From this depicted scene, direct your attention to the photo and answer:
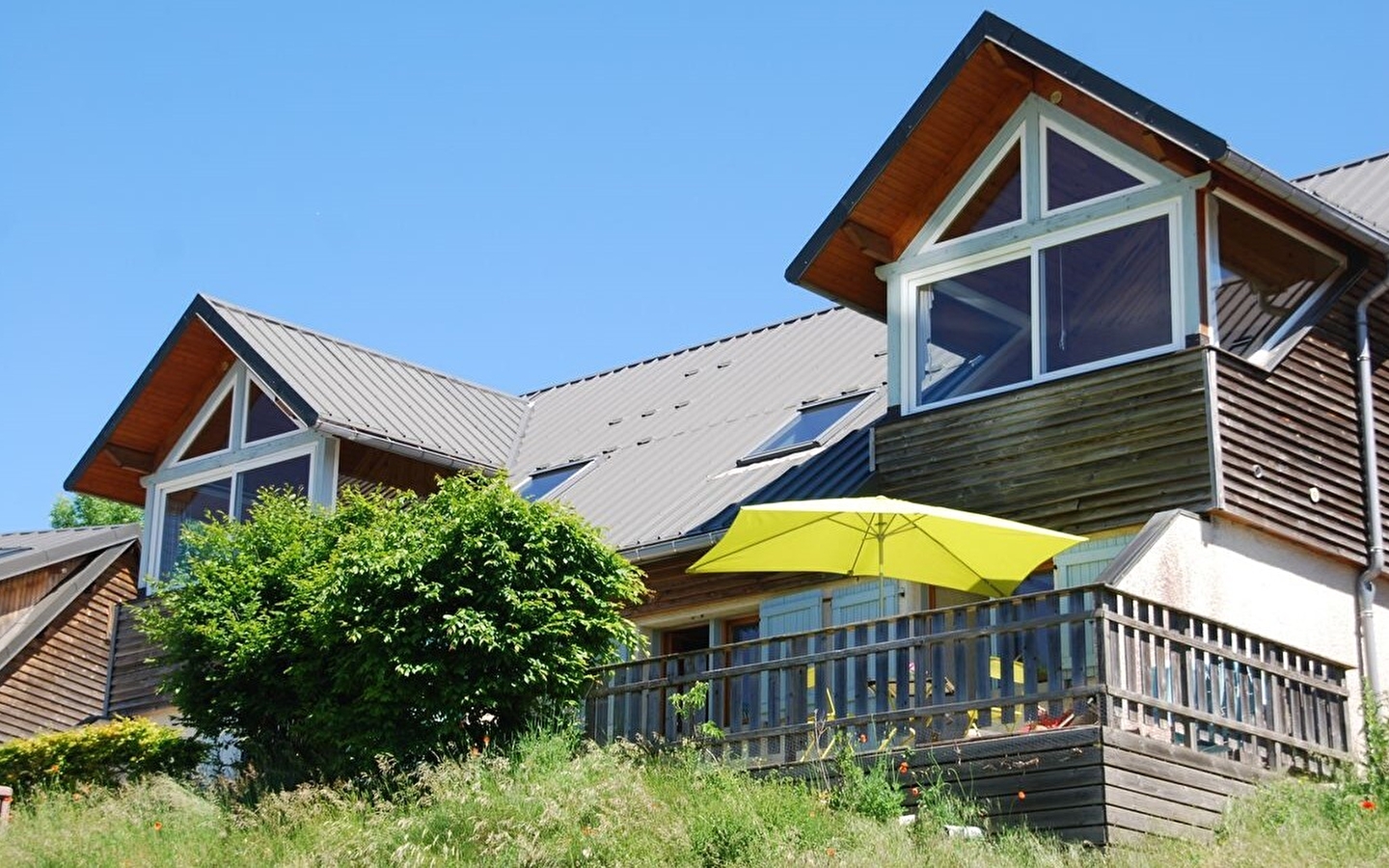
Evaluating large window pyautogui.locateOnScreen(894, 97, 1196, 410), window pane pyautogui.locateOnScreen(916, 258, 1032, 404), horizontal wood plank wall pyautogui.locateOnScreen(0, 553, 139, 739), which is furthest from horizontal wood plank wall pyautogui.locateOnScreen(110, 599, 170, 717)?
window pane pyautogui.locateOnScreen(916, 258, 1032, 404)

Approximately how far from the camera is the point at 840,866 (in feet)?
38.6

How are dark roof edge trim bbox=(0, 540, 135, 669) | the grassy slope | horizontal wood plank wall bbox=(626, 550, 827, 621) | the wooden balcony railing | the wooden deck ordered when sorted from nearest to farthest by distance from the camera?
the grassy slope, the wooden deck, the wooden balcony railing, horizontal wood plank wall bbox=(626, 550, 827, 621), dark roof edge trim bbox=(0, 540, 135, 669)

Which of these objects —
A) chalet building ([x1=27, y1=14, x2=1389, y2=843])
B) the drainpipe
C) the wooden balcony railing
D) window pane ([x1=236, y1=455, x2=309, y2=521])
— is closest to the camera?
the wooden balcony railing

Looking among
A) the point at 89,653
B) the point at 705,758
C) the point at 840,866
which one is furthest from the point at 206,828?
the point at 89,653

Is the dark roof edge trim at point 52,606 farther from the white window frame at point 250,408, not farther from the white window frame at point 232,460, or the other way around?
the white window frame at point 250,408

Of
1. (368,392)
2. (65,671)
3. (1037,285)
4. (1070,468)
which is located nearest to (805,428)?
(1037,285)

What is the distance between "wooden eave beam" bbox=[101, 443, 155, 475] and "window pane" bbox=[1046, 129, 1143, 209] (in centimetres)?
1176

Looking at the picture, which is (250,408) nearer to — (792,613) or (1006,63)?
(792,613)

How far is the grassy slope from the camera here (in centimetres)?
1192

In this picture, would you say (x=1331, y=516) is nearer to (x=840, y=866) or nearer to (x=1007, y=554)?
(x=1007, y=554)

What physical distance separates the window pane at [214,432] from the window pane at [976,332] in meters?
8.87

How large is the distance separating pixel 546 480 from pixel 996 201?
769cm

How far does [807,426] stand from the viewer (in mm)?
20391

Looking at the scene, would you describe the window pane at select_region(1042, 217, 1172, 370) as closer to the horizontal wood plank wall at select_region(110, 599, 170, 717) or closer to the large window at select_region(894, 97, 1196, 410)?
the large window at select_region(894, 97, 1196, 410)
